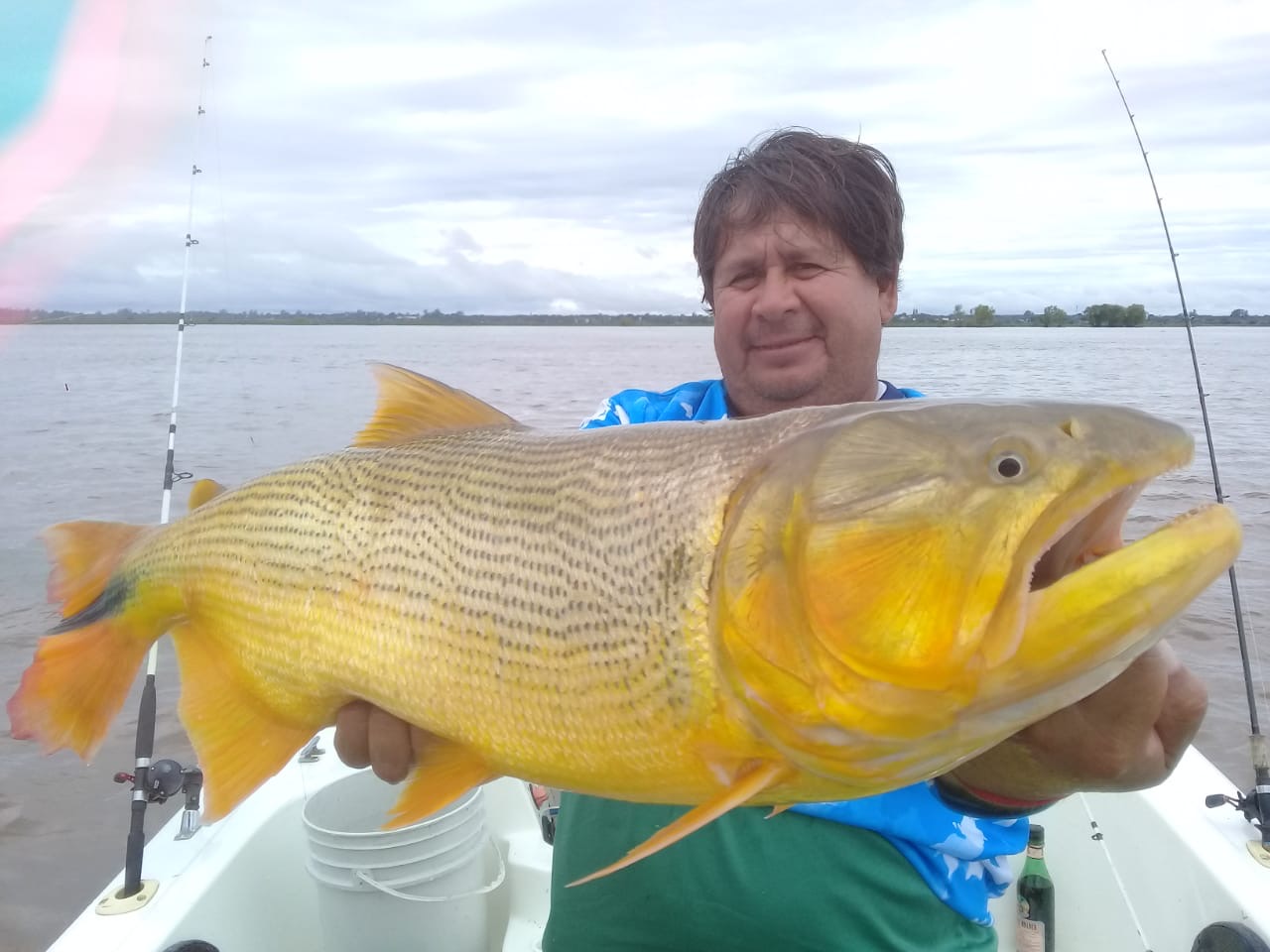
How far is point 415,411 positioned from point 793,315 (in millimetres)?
1452

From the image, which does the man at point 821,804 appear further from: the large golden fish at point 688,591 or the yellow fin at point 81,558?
the yellow fin at point 81,558

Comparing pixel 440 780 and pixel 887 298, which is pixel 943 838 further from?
pixel 887 298

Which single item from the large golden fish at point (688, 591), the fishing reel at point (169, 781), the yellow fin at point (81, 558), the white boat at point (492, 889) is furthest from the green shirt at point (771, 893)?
the fishing reel at point (169, 781)

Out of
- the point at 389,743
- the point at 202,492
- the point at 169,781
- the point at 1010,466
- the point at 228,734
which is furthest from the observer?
the point at 169,781

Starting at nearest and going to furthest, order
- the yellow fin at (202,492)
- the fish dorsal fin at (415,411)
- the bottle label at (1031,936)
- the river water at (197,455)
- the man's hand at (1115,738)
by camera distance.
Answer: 1. the man's hand at (1115,738)
2. the fish dorsal fin at (415,411)
3. the yellow fin at (202,492)
4. the bottle label at (1031,936)
5. the river water at (197,455)

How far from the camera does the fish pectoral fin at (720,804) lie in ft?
4.64

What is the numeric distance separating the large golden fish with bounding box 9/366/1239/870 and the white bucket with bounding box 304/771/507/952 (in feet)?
4.02

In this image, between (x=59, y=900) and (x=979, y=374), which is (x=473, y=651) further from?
(x=979, y=374)

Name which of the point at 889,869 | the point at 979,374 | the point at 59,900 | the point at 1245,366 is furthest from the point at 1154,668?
the point at 1245,366

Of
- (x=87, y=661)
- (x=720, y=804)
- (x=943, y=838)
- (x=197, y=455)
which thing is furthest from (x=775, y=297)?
(x=197, y=455)

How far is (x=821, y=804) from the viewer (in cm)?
245

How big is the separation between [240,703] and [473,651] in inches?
40.6

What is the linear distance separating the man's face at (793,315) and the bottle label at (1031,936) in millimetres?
2334

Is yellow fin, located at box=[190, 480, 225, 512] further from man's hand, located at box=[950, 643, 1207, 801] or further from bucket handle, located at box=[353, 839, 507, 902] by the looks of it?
man's hand, located at box=[950, 643, 1207, 801]
